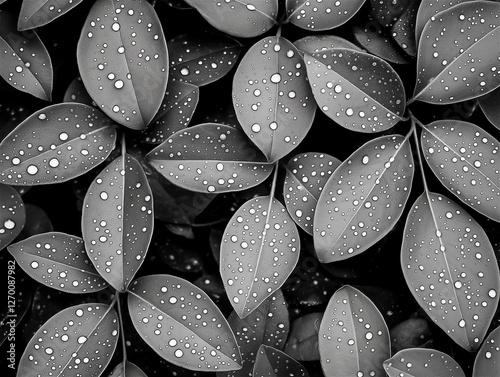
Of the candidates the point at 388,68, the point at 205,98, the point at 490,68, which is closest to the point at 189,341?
the point at 205,98

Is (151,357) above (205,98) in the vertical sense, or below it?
below

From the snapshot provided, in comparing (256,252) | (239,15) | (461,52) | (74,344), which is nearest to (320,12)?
(239,15)

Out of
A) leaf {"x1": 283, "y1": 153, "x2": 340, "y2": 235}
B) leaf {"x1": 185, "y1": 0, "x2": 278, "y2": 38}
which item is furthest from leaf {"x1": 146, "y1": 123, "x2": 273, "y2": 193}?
leaf {"x1": 185, "y1": 0, "x2": 278, "y2": 38}

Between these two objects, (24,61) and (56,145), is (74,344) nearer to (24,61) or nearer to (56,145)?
(56,145)

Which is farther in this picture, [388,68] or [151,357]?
[151,357]

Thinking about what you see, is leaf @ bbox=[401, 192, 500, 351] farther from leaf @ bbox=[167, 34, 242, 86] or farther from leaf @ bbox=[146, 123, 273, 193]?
leaf @ bbox=[167, 34, 242, 86]

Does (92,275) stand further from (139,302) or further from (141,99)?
(141,99)
